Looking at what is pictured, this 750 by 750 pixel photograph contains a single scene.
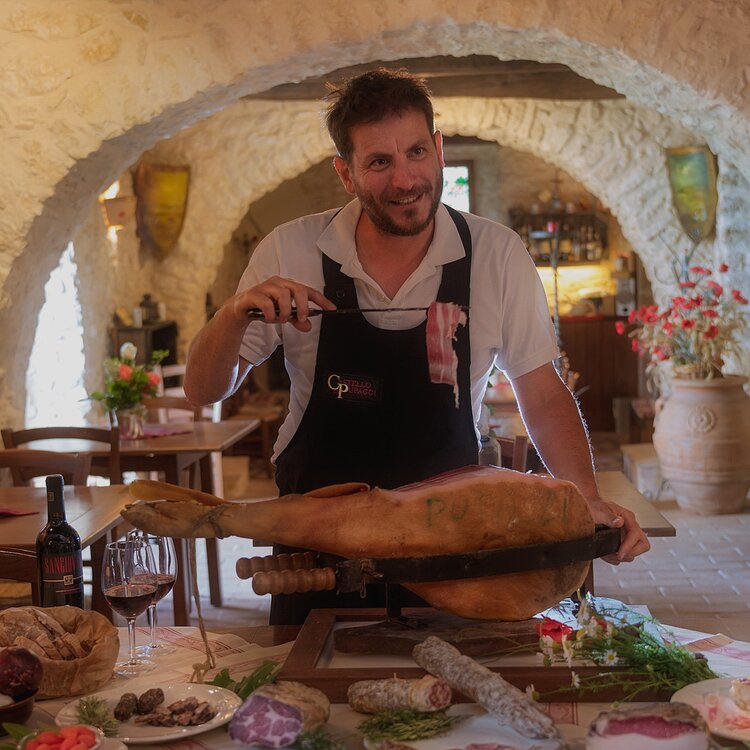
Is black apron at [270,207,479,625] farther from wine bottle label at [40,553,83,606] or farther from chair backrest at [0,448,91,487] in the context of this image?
chair backrest at [0,448,91,487]

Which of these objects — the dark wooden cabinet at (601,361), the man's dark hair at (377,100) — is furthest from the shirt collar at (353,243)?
the dark wooden cabinet at (601,361)

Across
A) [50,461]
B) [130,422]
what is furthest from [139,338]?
[50,461]

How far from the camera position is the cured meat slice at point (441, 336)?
1.94 meters

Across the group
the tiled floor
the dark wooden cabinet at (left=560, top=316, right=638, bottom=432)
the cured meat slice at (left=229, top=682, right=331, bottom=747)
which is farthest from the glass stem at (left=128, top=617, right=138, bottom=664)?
the dark wooden cabinet at (left=560, top=316, right=638, bottom=432)

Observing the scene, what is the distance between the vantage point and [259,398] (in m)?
10.1

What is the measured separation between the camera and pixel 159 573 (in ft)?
5.68

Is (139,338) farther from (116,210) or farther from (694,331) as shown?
(694,331)

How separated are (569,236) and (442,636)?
9.72 meters

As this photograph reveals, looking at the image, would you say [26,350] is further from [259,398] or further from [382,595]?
[259,398]

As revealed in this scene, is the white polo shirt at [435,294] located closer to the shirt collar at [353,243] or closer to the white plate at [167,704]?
the shirt collar at [353,243]

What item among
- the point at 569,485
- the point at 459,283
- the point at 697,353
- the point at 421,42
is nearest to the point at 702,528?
the point at 697,353

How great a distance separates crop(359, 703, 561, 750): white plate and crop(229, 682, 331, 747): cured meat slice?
0.24ft

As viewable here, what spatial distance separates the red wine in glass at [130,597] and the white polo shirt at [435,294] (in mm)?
535

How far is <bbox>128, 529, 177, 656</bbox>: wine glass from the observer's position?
1716 mm
